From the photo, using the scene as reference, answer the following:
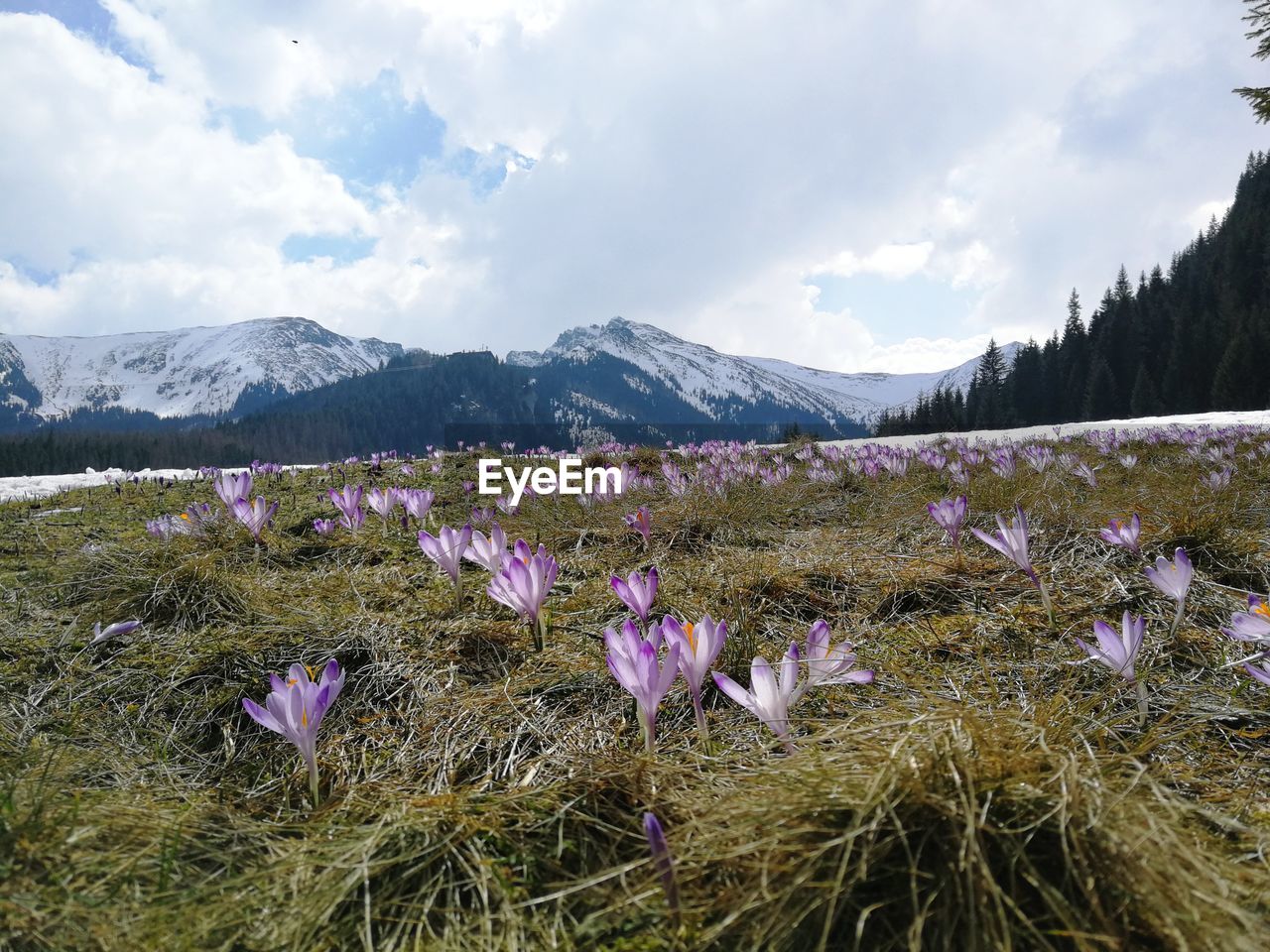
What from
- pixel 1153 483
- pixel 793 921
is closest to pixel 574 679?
pixel 793 921

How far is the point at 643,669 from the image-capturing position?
125 cm

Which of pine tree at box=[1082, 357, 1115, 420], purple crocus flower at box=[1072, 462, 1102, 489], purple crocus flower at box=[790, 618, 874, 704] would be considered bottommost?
purple crocus flower at box=[790, 618, 874, 704]

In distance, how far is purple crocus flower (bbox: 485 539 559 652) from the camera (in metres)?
1.93

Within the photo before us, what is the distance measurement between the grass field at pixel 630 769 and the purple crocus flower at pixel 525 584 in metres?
0.13

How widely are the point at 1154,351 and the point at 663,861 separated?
83326mm

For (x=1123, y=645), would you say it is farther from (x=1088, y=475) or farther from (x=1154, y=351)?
(x=1154, y=351)

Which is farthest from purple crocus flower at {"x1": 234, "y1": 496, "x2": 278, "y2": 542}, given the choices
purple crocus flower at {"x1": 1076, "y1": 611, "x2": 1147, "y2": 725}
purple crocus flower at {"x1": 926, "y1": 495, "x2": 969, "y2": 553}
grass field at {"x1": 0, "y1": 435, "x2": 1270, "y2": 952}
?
purple crocus flower at {"x1": 1076, "y1": 611, "x2": 1147, "y2": 725}

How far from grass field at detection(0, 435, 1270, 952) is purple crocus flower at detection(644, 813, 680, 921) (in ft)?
0.15

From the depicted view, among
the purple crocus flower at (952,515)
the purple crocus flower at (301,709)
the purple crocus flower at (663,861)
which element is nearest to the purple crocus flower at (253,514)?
the purple crocus flower at (301,709)

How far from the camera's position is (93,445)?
77750 mm

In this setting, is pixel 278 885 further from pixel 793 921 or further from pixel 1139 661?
pixel 1139 661

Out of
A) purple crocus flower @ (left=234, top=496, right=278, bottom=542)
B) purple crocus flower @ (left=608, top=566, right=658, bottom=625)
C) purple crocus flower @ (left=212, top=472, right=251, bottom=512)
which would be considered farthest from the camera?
purple crocus flower @ (left=212, top=472, right=251, bottom=512)

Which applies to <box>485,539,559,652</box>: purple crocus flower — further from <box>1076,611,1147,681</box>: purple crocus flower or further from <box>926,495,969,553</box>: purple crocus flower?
<box>926,495,969,553</box>: purple crocus flower

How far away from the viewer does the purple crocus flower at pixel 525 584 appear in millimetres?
1926
